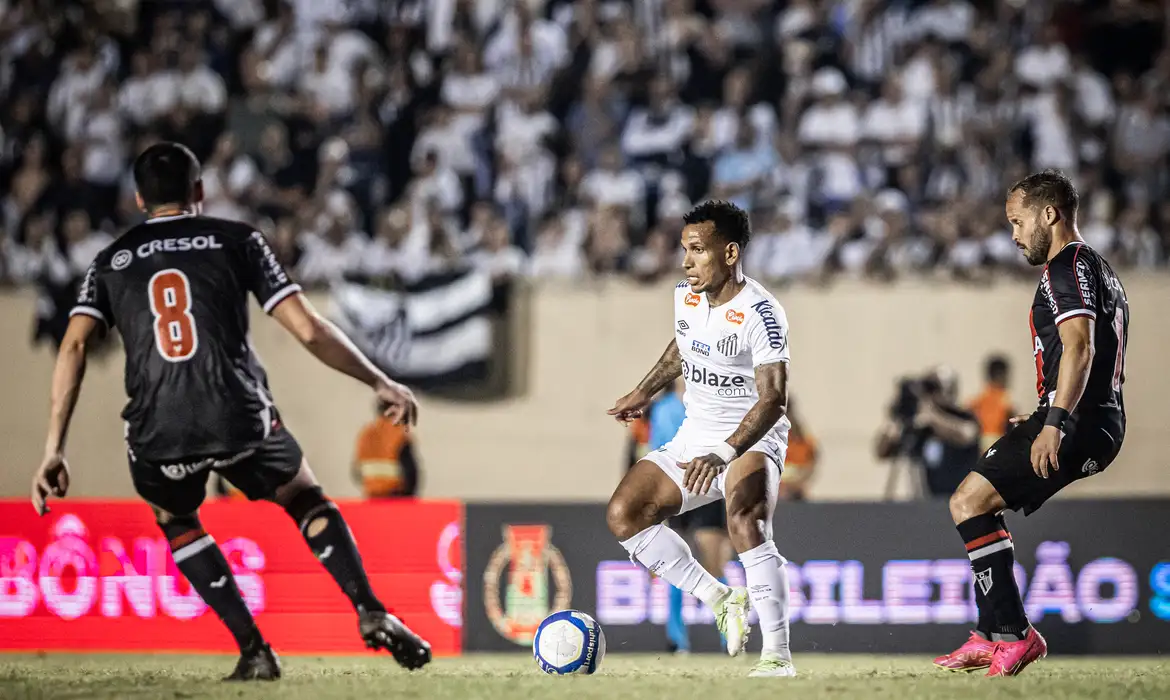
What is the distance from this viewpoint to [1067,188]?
755 centimetres

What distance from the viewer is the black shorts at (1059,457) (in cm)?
738

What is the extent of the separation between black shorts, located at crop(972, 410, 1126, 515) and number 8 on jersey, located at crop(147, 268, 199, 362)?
3852 mm

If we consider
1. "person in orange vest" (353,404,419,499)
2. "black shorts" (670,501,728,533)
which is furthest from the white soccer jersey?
"person in orange vest" (353,404,419,499)

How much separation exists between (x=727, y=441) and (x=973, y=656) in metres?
1.63

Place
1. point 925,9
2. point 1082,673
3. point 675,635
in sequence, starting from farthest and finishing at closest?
1. point 925,9
2. point 675,635
3. point 1082,673

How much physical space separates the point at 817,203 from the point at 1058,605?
213 inches

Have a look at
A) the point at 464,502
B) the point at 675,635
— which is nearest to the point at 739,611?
the point at 675,635

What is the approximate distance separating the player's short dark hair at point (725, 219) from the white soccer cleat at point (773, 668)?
208 cm

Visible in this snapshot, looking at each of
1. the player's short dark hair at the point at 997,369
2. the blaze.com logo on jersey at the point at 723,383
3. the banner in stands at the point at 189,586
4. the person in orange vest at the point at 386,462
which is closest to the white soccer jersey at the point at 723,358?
the blaze.com logo on jersey at the point at 723,383

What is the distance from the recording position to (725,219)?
7.88 metres

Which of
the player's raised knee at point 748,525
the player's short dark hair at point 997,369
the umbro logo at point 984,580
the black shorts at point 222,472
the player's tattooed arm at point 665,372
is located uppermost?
the player's short dark hair at point 997,369

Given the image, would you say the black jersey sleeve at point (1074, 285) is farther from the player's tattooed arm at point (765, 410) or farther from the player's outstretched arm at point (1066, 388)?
the player's tattooed arm at point (765, 410)

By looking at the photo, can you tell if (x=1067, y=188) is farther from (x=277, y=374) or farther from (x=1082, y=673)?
(x=277, y=374)

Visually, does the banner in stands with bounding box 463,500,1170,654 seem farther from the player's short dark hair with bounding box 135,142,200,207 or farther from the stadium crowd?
the player's short dark hair with bounding box 135,142,200,207
